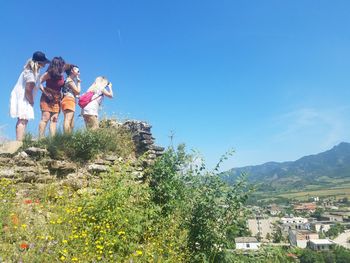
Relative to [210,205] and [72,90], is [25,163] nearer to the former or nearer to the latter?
[72,90]

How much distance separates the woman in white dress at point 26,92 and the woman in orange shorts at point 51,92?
20 centimetres

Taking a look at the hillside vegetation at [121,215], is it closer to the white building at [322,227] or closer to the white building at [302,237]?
the white building at [302,237]

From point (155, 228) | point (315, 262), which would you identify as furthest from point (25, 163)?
point (315, 262)

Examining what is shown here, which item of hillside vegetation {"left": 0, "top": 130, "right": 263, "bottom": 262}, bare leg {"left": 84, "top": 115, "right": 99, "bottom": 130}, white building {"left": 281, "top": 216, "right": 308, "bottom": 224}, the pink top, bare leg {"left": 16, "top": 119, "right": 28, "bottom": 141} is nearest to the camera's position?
hillside vegetation {"left": 0, "top": 130, "right": 263, "bottom": 262}

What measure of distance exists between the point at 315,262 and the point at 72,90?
1889 inches

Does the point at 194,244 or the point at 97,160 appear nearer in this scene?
the point at 194,244

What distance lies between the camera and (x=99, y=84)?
880cm

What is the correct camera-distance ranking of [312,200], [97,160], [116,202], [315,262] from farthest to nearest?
[312,200] → [315,262] → [97,160] → [116,202]

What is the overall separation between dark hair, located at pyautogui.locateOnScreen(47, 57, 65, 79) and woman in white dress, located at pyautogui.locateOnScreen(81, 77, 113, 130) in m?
0.97

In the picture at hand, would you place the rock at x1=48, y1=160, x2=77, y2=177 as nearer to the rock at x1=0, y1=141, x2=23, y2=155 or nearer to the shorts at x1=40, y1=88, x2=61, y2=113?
the rock at x1=0, y1=141, x2=23, y2=155

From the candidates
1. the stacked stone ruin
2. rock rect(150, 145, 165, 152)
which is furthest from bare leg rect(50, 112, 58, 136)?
rock rect(150, 145, 165, 152)

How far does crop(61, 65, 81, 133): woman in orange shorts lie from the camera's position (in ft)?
26.6

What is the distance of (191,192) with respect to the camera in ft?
21.5

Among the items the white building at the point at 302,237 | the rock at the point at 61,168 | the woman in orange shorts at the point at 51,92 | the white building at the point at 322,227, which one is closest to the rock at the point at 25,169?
the rock at the point at 61,168
